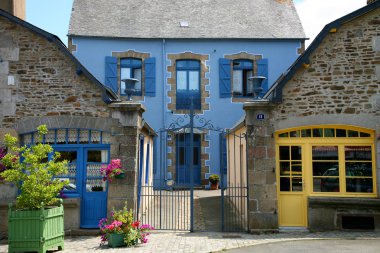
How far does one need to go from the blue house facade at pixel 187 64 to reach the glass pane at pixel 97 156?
817 centimetres

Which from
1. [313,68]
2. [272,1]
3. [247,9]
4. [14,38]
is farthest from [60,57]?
[272,1]

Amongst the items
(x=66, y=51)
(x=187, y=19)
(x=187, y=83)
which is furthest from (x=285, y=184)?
(x=187, y=19)

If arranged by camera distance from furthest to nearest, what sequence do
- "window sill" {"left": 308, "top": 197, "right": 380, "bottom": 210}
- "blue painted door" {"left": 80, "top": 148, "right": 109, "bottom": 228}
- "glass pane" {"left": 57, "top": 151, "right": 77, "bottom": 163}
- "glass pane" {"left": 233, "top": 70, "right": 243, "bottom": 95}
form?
1. "glass pane" {"left": 233, "top": 70, "right": 243, "bottom": 95}
2. "glass pane" {"left": 57, "top": 151, "right": 77, "bottom": 163}
3. "blue painted door" {"left": 80, "top": 148, "right": 109, "bottom": 228}
4. "window sill" {"left": 308, "top": 197, "right": 380, "bottom": 210}

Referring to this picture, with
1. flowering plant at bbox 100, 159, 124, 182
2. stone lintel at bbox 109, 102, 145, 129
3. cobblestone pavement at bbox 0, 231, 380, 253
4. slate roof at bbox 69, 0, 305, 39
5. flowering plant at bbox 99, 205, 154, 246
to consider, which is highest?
slate roof at bbox 69, 0, 305, 39

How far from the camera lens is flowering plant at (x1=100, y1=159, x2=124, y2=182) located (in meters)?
8.87

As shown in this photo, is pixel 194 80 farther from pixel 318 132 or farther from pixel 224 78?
pixel 318 132

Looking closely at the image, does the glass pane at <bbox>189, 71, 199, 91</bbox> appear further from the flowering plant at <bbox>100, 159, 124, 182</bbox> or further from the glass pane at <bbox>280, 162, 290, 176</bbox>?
the flowering plant at <bbox>100, 159, 124, 182</bbox>

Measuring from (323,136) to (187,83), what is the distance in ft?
31.6

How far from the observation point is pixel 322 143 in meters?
9.34

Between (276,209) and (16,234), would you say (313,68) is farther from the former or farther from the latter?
(16,234)

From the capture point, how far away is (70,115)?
9352mm

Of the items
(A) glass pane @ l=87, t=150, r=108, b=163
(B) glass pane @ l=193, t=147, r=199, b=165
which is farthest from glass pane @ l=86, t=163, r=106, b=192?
(B) glass pane @ l=193, t=147, r=199, b=165

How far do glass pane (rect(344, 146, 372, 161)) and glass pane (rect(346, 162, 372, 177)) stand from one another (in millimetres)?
110

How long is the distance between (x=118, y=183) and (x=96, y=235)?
46.2 inches
